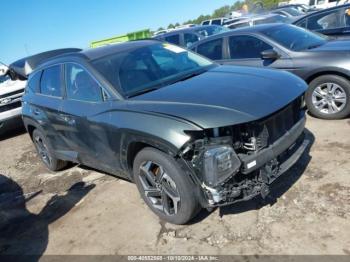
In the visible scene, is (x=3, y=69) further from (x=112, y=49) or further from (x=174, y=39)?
(x=112, y=49)

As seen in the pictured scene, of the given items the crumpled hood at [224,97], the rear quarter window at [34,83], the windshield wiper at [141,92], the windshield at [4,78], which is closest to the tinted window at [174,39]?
the windshield at [4,78]

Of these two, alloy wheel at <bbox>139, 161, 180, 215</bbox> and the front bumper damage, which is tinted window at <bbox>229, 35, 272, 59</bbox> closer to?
the front bumper damage

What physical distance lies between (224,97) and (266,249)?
140 cm

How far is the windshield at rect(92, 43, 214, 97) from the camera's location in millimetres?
4109

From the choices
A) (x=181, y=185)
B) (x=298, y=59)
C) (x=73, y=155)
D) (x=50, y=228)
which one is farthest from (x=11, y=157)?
(x=298, y=59)

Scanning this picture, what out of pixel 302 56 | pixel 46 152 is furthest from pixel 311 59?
pixel 46 152

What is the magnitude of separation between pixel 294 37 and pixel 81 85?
393cm

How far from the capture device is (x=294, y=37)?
6469mm

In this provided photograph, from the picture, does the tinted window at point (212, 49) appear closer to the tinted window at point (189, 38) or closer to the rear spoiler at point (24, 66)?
the rear spoiler at point (24, 66)

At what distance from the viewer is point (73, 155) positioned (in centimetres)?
505

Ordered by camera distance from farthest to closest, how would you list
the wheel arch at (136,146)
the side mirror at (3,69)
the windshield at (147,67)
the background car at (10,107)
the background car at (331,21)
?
the side mirror at (3,69) → the background car at (10,107) → the background car at (331,21) → the windshield at (147,67) → the wheel arch at (136,146)

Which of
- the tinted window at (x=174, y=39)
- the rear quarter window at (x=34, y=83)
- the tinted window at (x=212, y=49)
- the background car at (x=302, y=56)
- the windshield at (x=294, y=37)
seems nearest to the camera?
the background car at (x=302, y=56)

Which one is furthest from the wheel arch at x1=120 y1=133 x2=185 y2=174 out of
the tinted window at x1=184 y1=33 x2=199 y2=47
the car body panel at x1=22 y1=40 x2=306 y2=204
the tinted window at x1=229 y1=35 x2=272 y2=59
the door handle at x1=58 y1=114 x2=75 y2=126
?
the tinted window at x1=184 y1=33 x2=199 y2=47

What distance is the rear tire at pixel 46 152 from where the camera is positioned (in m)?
5.75
